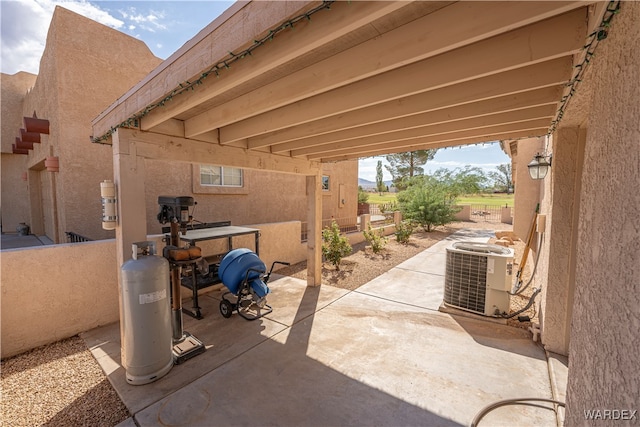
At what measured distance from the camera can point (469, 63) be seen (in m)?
1.84

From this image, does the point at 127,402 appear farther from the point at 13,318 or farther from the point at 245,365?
the point at 13,318

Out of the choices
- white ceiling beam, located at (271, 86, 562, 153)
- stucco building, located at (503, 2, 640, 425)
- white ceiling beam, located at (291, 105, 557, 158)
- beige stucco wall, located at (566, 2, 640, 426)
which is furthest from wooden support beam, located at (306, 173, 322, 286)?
beige stucco wall, located at (566, 2, 640, 426)

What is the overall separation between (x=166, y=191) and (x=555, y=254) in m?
7.90

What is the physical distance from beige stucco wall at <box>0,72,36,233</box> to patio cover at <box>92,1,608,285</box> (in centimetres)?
1125

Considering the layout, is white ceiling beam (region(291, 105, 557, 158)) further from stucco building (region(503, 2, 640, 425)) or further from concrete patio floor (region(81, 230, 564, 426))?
concrete patio floor (region(81, 230, 564, 426))

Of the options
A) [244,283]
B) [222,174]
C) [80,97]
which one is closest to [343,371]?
[244,283]

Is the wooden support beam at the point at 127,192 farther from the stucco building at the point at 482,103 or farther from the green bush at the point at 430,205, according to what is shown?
the green bush at the point at 430,205

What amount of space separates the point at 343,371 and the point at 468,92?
3185 millimetres

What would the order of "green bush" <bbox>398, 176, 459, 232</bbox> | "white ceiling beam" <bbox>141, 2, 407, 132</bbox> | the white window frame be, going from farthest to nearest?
"green bush" <bbox>398, 176, 459, 232</bbox> < the white window frame < "white ceiling beam" <bbox>141, 2, 407, 132</bbox>

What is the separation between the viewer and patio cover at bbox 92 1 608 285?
147cm

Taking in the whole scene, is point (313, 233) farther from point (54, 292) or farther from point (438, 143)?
point (54, 292)

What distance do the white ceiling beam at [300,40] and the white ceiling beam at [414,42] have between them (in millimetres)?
395

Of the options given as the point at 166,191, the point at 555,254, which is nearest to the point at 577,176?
the point at 555,254

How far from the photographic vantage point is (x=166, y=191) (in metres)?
6.80
